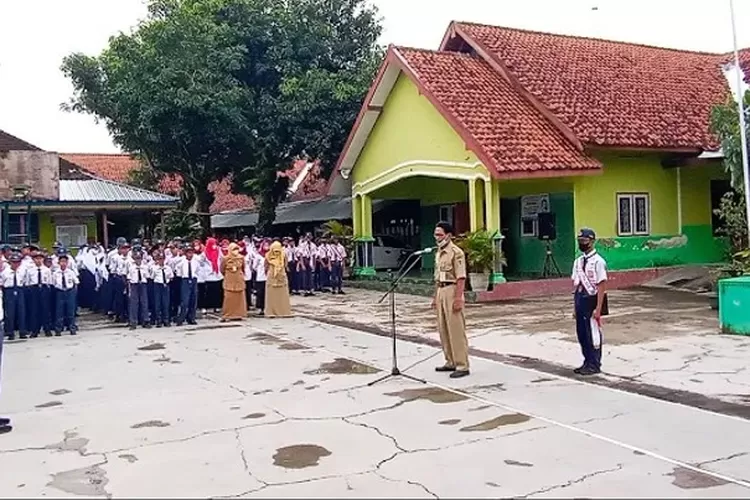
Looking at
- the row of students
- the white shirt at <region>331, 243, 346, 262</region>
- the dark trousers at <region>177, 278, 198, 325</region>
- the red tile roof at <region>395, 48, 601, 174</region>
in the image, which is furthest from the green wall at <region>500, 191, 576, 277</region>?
the row of students

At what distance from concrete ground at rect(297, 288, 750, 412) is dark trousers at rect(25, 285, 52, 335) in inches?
206

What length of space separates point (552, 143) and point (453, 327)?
11.1 meters

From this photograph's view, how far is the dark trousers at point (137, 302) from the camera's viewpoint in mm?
16062

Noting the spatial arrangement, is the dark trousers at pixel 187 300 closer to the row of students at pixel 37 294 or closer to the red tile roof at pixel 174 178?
the row of students at pixel 37 294

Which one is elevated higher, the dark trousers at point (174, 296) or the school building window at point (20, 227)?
the school building window at point (20, 227)

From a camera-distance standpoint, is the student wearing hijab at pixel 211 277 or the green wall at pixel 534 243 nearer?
the student wearing hijab at pixel 211 277

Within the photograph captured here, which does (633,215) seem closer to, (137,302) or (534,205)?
(534,205)

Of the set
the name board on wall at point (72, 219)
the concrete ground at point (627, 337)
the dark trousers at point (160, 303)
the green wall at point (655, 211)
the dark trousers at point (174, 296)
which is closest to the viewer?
the concrete ground at point (627, 337)

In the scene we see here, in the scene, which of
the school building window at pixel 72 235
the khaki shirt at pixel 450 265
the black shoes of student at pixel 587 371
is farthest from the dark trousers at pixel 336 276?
the black shoes of student at pixel 587 371

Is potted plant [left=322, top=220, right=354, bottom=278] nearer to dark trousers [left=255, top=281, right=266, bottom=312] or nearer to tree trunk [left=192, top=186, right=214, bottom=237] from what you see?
tree trunk [left=192, top=186, right=214, bottom=237]

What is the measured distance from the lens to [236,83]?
26531 mm

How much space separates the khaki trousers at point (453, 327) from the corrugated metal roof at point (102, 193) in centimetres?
1786

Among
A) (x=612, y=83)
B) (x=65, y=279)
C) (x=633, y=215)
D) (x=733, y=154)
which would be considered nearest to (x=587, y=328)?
(x=733, y=154)

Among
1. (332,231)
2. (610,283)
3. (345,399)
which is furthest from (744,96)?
(332,231)
